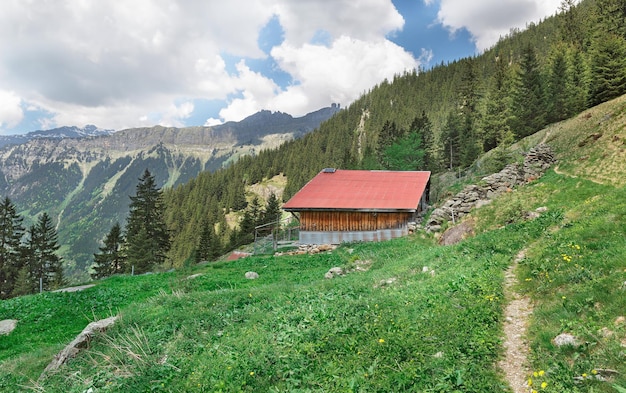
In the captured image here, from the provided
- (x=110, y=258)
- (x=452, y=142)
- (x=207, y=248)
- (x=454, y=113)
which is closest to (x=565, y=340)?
(x=110, y=258)

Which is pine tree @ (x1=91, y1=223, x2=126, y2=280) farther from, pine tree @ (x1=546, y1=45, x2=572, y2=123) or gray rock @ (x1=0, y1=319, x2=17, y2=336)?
pine tree @ (x1=546, y1=45, x2=572, y2=123)

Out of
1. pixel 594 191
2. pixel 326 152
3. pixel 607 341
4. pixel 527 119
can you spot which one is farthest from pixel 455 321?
pixel 326 152

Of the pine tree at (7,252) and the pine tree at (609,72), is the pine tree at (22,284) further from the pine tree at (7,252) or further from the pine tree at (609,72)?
the pine tree at (609,72)

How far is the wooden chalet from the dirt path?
24.2 metres

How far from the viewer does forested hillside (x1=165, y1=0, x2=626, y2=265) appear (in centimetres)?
4594

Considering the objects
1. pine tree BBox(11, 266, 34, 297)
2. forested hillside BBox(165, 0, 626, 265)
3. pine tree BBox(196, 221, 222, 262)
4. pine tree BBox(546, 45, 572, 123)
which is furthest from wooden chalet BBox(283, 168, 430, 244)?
pine tree BBox(11, 266, 34, 297)

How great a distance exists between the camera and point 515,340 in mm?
6762

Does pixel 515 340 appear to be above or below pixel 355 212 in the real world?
below

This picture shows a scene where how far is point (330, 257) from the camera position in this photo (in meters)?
26.2

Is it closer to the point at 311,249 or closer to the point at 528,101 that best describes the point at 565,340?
the point at 311,249

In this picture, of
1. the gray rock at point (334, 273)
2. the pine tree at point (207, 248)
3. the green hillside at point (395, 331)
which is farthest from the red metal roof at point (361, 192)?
the pine tree at point (207, 248)

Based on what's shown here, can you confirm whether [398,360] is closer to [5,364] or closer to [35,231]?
[5,364]

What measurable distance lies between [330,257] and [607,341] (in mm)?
21074

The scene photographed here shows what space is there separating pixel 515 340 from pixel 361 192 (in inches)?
1199
